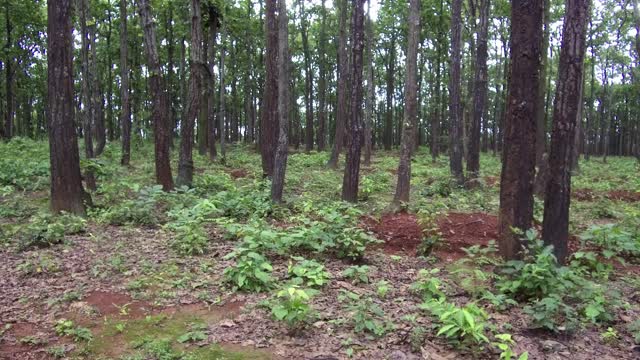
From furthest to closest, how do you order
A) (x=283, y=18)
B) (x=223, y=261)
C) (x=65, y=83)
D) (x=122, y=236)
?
(x=283, y=18) → (x=65, y=83) → (x=122, y=236) → (x=223, y=261)

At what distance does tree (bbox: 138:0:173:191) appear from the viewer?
1193 cm


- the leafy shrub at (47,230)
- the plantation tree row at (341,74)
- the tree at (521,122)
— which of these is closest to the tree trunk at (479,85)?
the plantation tree row at (341,74)

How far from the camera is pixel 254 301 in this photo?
17.9 feet

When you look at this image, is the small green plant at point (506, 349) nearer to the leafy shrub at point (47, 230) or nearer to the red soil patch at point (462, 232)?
the red soil patch at point (462, 232)

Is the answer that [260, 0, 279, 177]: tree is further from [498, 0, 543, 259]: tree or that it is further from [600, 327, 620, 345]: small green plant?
[600, 327, 620, 345]: small green plant

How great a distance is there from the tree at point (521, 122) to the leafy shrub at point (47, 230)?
23.5 feet

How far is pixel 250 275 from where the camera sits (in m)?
5.84

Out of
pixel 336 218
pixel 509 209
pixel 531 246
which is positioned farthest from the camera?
pixel 336 218

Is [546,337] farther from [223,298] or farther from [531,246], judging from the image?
[223,298]

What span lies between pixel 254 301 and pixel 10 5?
89.4 feet

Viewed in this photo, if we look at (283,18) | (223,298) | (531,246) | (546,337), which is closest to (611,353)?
(546,337)

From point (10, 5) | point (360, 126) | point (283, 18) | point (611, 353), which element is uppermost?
point (10, 5)

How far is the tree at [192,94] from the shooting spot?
1316 cm

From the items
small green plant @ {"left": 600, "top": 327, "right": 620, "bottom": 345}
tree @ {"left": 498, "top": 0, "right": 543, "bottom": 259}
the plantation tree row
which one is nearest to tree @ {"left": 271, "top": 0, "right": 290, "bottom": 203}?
the plantation tree row
